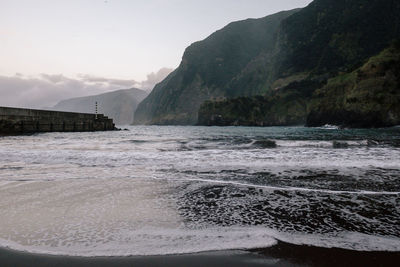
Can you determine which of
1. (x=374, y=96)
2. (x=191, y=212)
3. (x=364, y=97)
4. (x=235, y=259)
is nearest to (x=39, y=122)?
(x=191, y=212)

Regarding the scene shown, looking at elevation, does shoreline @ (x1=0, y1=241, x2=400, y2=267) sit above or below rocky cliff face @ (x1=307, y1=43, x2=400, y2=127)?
below

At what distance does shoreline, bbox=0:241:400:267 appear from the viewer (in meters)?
2.52

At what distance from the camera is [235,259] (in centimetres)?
261

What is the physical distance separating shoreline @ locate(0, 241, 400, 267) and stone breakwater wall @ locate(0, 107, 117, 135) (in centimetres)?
3925

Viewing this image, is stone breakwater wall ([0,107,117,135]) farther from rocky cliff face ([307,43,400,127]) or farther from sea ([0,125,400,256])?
rocky cliff face ([307,43,400,127])

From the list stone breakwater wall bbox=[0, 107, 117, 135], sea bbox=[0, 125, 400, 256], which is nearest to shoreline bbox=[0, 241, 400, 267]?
sea bbox=[0, 125, 400, 256]

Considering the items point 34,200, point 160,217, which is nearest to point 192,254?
point 160,217

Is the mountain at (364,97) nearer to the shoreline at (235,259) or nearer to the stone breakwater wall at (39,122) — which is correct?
the stone breakwater wall at (39,122)

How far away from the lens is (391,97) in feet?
256

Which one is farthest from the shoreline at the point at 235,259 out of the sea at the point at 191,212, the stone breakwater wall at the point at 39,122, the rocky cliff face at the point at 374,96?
the rocky cliff face at the point at 374,96

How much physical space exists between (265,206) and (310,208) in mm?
737

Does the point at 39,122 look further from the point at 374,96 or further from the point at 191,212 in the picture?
the point at 374,96

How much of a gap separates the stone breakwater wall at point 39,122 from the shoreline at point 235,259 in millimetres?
39251

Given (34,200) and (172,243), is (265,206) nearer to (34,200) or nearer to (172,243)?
(172,243)
